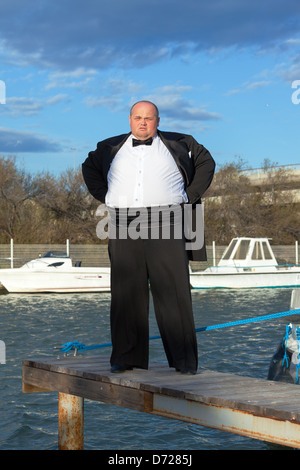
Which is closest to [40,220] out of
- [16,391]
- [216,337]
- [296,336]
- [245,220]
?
[245,220]

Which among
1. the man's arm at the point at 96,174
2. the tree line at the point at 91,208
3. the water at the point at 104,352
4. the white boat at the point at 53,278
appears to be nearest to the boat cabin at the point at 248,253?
the water at the point at 104,352

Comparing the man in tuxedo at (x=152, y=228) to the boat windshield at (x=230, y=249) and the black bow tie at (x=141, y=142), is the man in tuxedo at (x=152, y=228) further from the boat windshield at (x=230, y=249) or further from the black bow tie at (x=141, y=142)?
the boat windshield at (x=230, y=249)

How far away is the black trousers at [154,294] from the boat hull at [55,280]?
24874mm

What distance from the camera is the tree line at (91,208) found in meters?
44.2

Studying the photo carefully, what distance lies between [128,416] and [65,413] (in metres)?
3.64

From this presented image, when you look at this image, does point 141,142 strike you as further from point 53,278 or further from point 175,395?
point 53,278

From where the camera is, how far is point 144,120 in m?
5.18

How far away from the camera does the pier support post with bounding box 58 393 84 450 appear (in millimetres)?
5816

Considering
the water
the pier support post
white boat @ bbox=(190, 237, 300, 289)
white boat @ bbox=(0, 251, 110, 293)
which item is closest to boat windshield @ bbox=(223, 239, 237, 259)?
white boat @ bbox=(190, 237, 300, 289)

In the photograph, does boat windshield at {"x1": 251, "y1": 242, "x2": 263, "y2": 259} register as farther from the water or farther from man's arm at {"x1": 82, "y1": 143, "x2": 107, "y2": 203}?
man's arm at {"x1": 82, "y1": 143, "x2": 107, "y2": 203}

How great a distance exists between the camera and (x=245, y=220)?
173 ft

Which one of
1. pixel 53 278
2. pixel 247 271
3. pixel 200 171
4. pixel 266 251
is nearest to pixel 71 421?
pixel 200 171

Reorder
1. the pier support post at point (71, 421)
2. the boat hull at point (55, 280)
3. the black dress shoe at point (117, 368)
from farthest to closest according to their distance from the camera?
the boat hull at point (55, 280) < the pier support post at point (71, 421) < the black dress shoe at point (117, 368)

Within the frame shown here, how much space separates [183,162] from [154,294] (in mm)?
962
